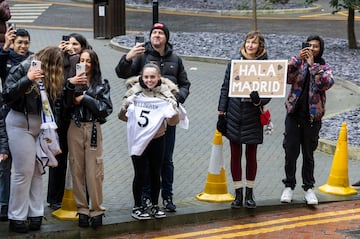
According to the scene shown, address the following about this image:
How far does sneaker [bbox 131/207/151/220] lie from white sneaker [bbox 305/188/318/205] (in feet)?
6.42

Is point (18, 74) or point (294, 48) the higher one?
point (18, 74)

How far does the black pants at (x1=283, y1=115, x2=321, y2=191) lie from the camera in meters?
9.35

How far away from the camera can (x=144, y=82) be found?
8.41m

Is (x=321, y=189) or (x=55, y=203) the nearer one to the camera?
(x=55, y=203)

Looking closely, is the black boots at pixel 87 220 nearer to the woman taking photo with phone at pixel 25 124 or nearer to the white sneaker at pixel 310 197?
the woman taking photo with phone at pixel 25 124

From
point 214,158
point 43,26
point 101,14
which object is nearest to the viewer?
point 214,158

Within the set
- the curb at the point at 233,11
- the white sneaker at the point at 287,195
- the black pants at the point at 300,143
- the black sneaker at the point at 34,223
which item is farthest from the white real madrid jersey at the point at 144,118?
the curb at the point at 233,11

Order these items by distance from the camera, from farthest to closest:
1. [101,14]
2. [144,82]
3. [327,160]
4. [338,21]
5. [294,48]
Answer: [338,21] → [101,14] → [294,48] → [327,160] → [144,82]

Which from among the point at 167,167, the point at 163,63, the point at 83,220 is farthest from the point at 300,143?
the point at 83,220

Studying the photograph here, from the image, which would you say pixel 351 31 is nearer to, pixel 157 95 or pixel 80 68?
pixel 157 95

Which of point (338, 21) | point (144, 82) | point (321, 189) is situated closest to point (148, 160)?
point (144, 82)

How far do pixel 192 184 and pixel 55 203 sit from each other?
6.66 ft

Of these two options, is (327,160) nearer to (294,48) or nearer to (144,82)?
(144,82)

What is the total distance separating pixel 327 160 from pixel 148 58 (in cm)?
379
